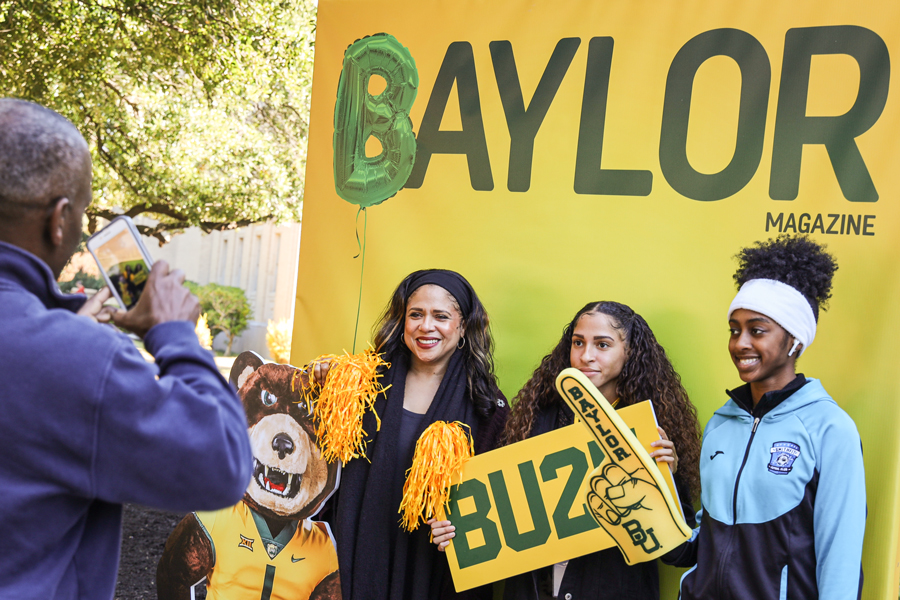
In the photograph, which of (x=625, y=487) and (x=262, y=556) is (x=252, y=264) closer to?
(x=262, y=556)

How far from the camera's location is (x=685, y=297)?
299 centimetres

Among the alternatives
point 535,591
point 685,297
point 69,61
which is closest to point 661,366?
point 685,297

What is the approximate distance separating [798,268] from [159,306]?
6.81ft

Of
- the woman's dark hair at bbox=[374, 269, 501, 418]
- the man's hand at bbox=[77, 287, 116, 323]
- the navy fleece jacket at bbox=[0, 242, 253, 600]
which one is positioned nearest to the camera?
the navy fleece jacket at bbox=[0, 242, 253, 600]

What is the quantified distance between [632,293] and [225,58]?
4.68 meters

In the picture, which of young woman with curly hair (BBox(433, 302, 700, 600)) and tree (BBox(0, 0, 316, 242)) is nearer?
young woman with curly hair (BBox(433, 302, 700, 600))

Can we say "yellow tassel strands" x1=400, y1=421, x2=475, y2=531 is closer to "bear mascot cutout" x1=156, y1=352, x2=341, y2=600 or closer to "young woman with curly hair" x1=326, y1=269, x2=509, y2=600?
"young woman with curly hair" x1=326, y1=269, x2=509, y2=600

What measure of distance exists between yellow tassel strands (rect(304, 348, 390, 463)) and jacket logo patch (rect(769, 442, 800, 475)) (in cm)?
148

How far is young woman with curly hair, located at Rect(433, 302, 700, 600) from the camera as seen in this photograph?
257cm

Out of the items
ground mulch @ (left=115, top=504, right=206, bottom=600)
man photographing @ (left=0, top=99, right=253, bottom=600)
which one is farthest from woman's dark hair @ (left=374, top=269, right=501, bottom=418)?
ground mulch @ (left=115, top=504, right=206, bottom=600)

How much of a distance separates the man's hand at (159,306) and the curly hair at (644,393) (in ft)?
5.60

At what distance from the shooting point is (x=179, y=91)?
25.8 ft

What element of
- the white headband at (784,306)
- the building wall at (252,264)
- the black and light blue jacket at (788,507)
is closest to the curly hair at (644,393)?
the black and light blue jacket at (788,507)

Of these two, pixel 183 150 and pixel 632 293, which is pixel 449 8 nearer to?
pixel 632 293
